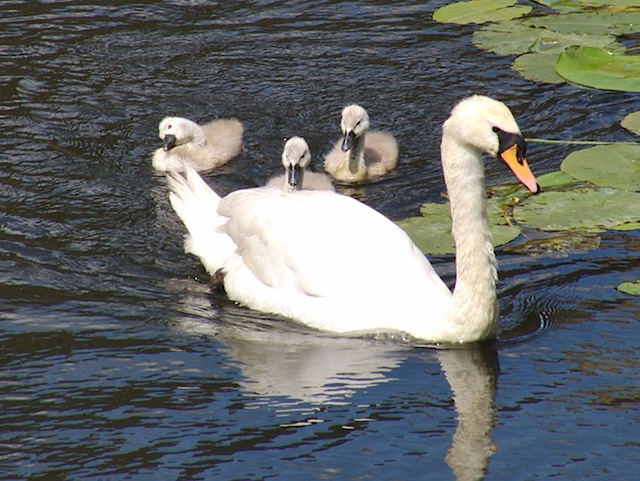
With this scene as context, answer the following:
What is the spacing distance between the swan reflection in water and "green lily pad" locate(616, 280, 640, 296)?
935 mm

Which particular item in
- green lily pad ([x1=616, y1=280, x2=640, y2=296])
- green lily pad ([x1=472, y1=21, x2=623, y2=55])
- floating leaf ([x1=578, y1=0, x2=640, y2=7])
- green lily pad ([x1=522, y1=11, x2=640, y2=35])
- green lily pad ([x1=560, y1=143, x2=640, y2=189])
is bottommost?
green lily pad ([x1=616, y1=280, x2=640, y2=296])

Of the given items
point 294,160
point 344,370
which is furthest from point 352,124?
point 344,370

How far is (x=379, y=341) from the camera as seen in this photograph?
6.58 metres

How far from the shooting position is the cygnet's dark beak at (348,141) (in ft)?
29.9

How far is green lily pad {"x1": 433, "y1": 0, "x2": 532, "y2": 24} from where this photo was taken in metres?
11.5

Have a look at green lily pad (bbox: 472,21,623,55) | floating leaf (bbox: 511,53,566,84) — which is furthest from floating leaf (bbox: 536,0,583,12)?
floating leaf (bbox: 511,53,566,84)

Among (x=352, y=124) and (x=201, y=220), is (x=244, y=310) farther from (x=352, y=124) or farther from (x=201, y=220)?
(x=352, y=124)

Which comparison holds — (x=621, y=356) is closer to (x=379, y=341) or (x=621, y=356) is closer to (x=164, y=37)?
(x=379, y=341)

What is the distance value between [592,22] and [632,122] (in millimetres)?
2441

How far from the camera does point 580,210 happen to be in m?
7.88

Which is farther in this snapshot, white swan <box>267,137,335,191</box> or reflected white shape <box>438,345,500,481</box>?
white swan <box>267,137,335,191</box>

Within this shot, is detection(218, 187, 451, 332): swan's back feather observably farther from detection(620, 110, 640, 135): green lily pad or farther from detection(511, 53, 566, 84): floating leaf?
detection(511, 53, 566, 84): floating leaf

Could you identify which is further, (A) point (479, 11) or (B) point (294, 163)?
(A) point (479, 11)

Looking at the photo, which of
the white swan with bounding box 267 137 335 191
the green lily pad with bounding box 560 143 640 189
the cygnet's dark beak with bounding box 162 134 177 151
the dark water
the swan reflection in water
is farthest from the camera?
the cygnet's dark beak with bounding box 162 134 177 151
